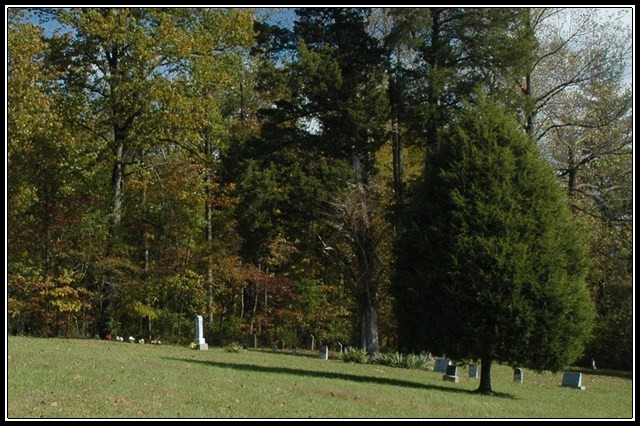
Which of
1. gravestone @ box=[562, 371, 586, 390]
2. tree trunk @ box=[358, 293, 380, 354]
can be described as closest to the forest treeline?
tree trunk @ box=[358, 293, 380, 354]

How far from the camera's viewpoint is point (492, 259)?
1614cm

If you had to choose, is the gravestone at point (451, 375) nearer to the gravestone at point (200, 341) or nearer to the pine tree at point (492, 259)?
the pine tree at point (492, 259)

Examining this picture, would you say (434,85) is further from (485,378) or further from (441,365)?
(485,378)

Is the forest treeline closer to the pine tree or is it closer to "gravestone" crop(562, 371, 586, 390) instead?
"gravestone" crop(562, 371, 586, 390)

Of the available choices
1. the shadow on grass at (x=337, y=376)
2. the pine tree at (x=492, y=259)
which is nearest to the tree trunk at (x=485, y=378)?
the pine tree at (x=492, y=259)

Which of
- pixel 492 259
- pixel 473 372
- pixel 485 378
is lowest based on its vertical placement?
pixel 473 372

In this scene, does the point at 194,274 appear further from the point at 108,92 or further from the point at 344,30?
the point at 344,30

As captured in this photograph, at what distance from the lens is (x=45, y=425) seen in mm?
9500

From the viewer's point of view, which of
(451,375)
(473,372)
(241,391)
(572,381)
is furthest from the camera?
(473,372)

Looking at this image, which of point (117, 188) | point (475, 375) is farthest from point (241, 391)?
point (117, 188)

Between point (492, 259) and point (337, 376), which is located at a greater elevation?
point (492, 259)

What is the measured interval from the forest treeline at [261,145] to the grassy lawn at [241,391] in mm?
6918

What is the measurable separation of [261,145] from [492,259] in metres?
13.9

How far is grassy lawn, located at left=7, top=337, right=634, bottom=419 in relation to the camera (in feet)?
37.3
